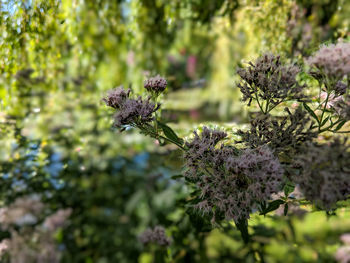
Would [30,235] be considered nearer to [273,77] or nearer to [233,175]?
[233,175]

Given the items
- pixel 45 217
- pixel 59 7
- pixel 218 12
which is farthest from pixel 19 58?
pixel 218 12

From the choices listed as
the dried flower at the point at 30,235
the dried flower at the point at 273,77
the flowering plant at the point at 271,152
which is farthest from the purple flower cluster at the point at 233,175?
the dried flower at the point at 30,235

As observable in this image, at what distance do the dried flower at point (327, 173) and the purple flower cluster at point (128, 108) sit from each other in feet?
1.45

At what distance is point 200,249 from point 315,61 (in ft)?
2.29

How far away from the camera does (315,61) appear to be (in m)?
0.65

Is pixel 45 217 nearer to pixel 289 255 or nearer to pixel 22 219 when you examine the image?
Result: pixel 22 219

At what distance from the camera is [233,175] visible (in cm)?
66

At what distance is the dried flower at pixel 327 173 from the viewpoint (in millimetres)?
541

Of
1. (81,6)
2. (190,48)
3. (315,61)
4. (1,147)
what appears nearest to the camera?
(315,61)

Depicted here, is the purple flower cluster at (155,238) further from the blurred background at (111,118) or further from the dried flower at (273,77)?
the dried flower at (273,77)

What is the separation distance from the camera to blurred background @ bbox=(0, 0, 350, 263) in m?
0.96

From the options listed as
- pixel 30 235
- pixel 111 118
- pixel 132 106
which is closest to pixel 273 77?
pixel 132 106

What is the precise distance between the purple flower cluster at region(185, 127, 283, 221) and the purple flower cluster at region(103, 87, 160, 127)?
6.7 inches

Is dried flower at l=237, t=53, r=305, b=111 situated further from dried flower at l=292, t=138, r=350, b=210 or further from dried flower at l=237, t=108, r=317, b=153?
dried flower at l=292, t=138, r=350, b=210
